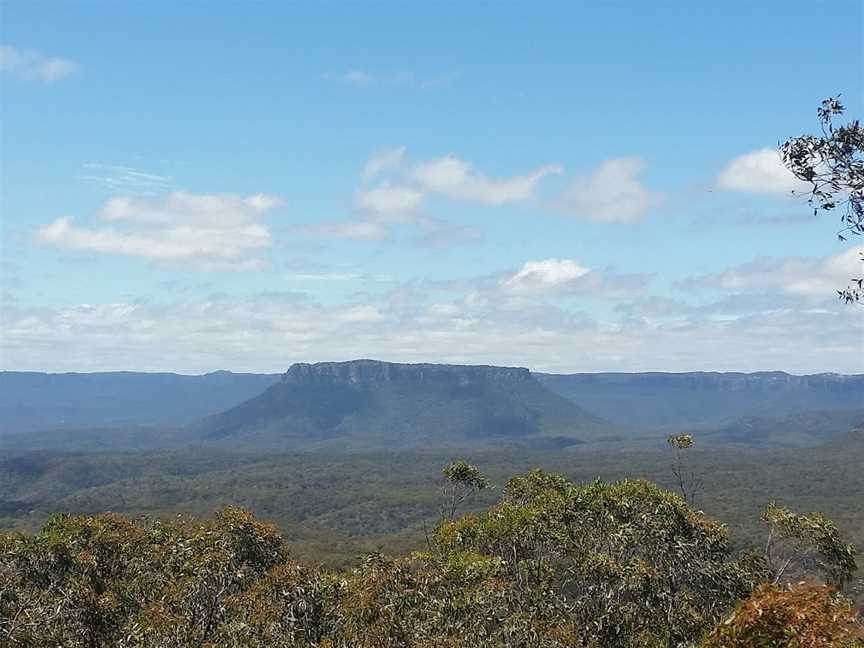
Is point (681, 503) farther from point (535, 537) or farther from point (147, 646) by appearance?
point (147, 646)

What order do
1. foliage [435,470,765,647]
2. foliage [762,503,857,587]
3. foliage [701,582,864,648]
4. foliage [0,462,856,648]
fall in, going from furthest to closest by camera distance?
foliage [762,503,857,587]
foliage [435,470,765,647]
foliage [0,462,856,648]
foliage [701,582,864,648]

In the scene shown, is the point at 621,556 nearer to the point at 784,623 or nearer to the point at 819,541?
the point at 819,541

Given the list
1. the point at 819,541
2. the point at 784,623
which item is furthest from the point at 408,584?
the point at 819,541

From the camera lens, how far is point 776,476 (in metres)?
182

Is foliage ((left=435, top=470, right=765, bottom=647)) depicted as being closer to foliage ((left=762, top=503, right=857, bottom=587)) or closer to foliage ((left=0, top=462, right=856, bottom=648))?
foliage ((left=0, top=462, right=856, bottom=648))

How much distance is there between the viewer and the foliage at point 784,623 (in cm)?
1035

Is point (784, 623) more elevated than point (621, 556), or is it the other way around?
point (784, 623)

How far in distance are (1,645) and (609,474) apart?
18710 centimetres

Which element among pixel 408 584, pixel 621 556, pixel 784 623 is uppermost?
pixel 784 623

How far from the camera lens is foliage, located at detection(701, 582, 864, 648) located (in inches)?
408

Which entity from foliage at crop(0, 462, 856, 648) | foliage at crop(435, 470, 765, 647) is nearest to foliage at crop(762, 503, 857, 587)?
foliage at crop(0, 462, 856, 648)

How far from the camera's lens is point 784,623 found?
34.7ft

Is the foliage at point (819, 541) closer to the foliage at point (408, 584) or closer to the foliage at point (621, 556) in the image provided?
the foliage at point (408, 584)

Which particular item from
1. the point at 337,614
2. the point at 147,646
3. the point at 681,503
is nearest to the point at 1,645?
the point at 147,646
